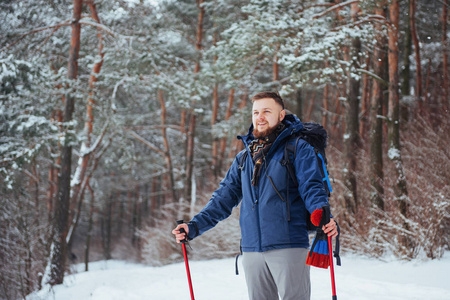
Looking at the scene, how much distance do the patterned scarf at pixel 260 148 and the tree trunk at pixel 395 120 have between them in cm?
526

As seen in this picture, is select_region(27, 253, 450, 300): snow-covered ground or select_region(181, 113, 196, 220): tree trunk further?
select_region(181, 113, 196, 220): tree trunk

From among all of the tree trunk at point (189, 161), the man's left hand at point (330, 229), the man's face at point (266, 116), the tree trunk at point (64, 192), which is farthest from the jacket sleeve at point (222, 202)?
the tree trunk at point (189, 161)

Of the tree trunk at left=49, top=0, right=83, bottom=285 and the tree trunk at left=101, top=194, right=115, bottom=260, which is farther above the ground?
the tree trunk at left=49, top=0, right=83, bottom=285

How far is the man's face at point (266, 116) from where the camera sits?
2.85m

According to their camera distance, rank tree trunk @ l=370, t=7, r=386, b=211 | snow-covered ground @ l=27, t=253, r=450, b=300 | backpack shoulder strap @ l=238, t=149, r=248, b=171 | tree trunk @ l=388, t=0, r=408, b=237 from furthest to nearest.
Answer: tree trunk @ l=370, t=7, r=386, b=211 < tree trunk @ l=388, t=0, r=408, b=237 < snow-covered ground @ l=27, t=253, r=450, b=300 < backpack shoulder strap @ l=238, t=149, r=248, b=171

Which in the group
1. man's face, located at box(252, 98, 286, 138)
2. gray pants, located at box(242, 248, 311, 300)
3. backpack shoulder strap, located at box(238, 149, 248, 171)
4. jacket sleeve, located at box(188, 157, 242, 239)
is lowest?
gray pants, located at box(242, 248, 311, 300)

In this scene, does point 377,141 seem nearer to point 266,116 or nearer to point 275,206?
point 266,116

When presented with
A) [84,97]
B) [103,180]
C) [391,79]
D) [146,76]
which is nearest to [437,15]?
[391,79]

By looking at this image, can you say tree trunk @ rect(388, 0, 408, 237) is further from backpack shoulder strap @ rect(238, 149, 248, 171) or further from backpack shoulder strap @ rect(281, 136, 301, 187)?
backpack shoulder strap @ rect(281, 136, 301, 187)

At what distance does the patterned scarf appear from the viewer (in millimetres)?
2752

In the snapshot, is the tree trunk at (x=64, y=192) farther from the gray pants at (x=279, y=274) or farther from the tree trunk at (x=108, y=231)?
the tree trunk at (x=108, y=231)

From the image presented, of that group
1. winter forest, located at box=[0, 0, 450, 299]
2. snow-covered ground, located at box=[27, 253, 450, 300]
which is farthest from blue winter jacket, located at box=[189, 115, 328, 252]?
winter forest, located at box=[0, 0, 450, 299]

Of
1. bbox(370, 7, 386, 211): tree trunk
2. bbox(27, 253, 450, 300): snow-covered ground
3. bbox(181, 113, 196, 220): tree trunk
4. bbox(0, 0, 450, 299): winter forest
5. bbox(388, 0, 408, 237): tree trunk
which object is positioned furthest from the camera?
bbox(181, 113, 196, 220): tree trunk

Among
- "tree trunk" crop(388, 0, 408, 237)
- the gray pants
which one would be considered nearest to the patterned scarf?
the gray pants
